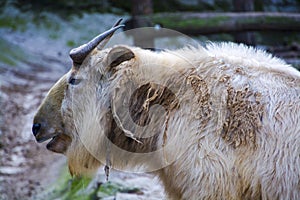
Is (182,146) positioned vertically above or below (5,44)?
above

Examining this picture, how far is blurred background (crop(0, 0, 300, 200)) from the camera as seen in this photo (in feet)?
22.6

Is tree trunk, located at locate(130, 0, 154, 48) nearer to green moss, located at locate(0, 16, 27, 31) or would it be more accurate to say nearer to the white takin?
green moss, located at locate(0, 16, 27, 31)

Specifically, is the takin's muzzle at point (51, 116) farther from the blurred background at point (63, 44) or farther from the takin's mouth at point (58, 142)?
the blurred background at point (63, 44)

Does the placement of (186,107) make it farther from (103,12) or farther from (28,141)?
(103,12)

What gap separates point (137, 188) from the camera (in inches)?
249

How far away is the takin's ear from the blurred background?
1713 millimetres

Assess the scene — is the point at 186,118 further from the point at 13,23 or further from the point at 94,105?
the point at 13,23

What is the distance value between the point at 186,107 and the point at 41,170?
452 cm

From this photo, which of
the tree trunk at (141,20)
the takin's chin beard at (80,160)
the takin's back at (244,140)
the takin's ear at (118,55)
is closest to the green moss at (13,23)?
the tree trunk at (141,20)

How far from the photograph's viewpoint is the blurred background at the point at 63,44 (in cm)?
689

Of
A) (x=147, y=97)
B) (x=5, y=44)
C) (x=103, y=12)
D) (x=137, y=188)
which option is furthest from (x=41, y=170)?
(x=103, y=12)

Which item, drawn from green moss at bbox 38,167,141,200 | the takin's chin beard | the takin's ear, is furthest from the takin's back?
green moss at bbox 38,167,141,200

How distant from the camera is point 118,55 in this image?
14.4 ft

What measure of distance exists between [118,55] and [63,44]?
10.8 meters
